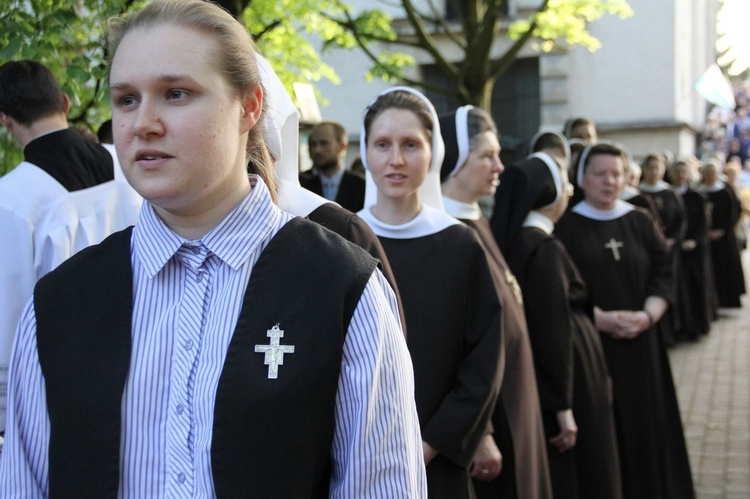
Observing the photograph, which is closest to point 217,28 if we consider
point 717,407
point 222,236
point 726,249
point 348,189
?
point 222,236

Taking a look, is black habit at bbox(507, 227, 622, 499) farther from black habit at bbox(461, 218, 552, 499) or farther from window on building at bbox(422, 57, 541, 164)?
window on building at bbox(422, 57, 541, 164)

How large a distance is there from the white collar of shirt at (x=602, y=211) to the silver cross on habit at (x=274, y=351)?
4764 mm

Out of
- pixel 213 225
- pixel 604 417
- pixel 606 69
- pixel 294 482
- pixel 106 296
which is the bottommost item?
pixel 604 417

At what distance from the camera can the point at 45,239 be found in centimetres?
380

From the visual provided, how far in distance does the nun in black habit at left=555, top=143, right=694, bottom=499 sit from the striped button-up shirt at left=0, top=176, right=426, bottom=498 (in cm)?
428

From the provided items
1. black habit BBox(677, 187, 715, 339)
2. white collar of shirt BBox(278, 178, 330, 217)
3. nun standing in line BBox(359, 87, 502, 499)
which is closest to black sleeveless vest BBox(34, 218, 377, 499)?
white collar of shirt BBox(278, 178, 330, 217)

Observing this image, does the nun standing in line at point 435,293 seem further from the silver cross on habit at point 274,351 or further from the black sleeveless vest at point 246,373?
the silver cross on habit at point 274,351

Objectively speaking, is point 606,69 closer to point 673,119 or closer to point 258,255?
point 673,119

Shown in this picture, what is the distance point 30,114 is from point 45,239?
31.4 inches

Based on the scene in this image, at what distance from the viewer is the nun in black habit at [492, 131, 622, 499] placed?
508 cm

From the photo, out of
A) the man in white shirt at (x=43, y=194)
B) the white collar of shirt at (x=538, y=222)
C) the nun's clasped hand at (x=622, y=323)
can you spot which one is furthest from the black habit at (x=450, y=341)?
the nun's clasped hand at (x=622, y=323)

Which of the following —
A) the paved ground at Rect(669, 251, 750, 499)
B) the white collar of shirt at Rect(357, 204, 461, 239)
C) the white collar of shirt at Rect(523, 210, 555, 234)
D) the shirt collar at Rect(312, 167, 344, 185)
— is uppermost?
the shirt collar at Rect(312, 167, 344, 185)

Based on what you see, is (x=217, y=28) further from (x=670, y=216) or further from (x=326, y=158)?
(x=670, y=216)

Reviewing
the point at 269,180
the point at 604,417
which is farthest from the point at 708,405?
the point at 269,180
